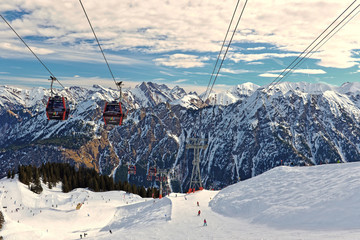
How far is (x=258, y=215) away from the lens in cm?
3631

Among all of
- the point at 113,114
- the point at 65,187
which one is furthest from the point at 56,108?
the point at 65,187

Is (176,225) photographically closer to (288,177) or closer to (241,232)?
(241,232)

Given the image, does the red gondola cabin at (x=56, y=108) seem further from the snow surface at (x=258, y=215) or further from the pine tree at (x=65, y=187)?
the pine tree at (x=65, y=187)

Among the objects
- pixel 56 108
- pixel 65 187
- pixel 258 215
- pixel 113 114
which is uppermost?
pixel 56 108

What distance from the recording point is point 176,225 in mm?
40844

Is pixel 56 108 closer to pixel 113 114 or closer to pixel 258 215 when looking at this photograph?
pixel 113 114

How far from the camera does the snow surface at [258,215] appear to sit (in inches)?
1078

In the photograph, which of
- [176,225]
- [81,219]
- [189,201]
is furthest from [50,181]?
[176,225]

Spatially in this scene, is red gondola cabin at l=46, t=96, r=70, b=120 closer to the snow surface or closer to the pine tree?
the snow surface

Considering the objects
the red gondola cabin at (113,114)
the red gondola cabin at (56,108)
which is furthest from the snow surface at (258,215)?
the red gondola cabin at (56,108)

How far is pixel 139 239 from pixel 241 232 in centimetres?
1423

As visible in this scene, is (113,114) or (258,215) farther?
(113,114)

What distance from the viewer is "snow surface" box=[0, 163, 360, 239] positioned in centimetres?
2739

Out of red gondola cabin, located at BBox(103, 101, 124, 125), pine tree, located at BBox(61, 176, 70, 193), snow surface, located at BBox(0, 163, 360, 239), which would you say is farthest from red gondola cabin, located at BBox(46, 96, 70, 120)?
pine tree, located at BBox(61, 176, 70, 193)
